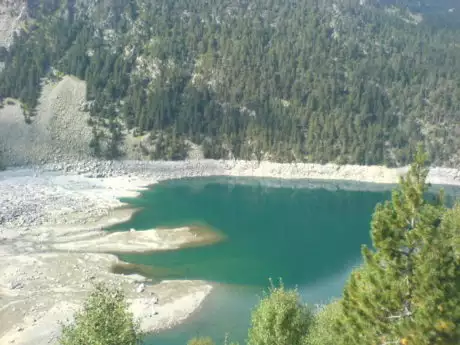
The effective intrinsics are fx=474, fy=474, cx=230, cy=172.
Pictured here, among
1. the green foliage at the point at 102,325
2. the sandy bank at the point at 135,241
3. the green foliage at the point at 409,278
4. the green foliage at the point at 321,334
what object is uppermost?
the green foliage at the point at 409,278

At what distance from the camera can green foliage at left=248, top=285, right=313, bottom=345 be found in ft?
79.0

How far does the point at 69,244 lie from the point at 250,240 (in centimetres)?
2627

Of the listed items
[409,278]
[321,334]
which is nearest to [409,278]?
[409,278]

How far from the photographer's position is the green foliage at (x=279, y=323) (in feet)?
79.0

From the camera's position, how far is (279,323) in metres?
24.2

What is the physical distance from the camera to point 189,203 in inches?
3789

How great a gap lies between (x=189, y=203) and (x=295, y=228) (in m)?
24.4

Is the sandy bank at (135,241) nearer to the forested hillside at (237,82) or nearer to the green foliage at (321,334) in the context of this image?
the green foliage at (321,334)

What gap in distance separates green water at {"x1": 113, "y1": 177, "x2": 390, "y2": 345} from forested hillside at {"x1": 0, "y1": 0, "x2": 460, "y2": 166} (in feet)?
84.8

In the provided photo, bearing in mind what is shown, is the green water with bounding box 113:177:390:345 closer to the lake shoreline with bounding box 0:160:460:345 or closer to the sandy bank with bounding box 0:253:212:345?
the sandy bank with bounding box 0:253:212:345

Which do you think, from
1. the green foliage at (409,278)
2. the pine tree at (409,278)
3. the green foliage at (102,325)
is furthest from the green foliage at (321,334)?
the green foliage at (102,325)

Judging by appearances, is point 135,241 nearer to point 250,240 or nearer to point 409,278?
point 250,240

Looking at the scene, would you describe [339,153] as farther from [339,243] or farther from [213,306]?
[213,306]

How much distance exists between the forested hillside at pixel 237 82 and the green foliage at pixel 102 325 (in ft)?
365
